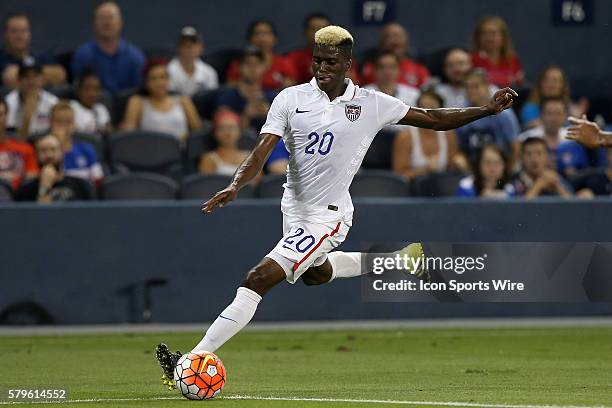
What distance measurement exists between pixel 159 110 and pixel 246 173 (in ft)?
22.9

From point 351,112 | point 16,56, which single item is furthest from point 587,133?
point 16,56

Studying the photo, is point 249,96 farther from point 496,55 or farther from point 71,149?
point 496,55

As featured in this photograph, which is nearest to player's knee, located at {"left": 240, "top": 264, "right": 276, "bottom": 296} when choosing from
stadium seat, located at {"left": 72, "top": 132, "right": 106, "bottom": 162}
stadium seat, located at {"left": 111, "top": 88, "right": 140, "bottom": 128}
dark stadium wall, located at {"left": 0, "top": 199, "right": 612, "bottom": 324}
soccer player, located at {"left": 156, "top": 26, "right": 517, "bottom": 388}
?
soccer player, located at {"left": 156, "top": 26, "right": 517, "bottom": 388}

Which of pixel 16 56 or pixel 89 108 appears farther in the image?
pixel 16 56

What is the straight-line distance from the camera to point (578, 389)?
27.8ft

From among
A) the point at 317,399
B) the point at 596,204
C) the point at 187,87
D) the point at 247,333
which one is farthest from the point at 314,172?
the point at 187,87

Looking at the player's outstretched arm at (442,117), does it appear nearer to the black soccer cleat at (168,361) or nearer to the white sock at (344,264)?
the white sock at (344,264)

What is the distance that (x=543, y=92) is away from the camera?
50.4 feet

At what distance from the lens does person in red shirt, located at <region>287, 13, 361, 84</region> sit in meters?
15.7

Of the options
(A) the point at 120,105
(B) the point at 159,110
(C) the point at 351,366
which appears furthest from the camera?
(A) the point at 120,105

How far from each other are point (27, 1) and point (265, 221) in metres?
5.89

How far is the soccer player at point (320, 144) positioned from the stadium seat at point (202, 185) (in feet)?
15.8

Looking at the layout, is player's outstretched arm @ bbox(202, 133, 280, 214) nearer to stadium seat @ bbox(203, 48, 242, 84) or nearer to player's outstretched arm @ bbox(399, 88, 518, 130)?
player's outstretched arm @ bbox(399, 88, 518, 130)

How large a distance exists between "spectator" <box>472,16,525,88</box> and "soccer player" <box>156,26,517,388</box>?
7303 millimetres
